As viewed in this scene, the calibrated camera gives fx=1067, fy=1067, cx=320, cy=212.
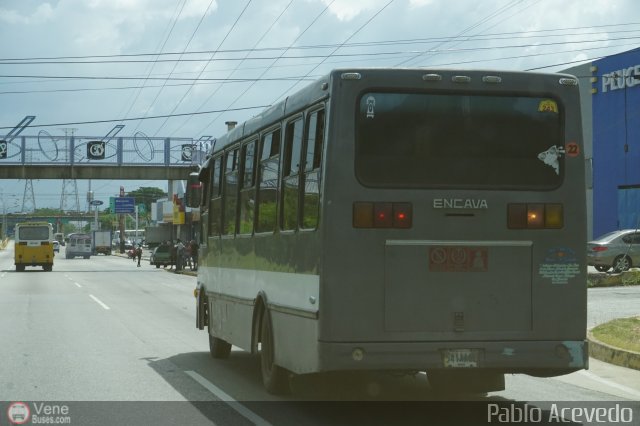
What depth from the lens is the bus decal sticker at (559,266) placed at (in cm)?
894

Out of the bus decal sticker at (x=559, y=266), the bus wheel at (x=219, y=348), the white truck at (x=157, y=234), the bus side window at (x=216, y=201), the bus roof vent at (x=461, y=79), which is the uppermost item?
the white truck at (x=157, y=234)

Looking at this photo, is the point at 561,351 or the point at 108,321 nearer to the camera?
the point at 561,351

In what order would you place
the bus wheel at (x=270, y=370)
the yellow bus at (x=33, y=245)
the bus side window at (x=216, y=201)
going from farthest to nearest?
the yellow bus at (x=33, y=245) < the bus side window at (x=216, y=201) < the bus wheel at (x=270, y=370)

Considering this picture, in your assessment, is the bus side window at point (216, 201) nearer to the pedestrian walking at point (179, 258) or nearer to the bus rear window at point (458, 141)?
the bus rear window at point (458, 141)

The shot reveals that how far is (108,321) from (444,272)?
45.3 ft

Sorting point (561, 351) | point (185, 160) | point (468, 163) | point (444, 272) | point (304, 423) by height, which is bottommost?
point (304, 423)

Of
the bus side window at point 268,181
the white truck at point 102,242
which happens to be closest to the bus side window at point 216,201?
the bus side window at point 268,181

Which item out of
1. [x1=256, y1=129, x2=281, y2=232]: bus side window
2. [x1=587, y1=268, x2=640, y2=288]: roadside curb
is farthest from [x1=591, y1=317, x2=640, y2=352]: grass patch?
[x1=587, y1=268, x2=640, y2=288]: roadside curb

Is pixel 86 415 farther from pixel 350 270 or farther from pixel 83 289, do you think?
pixel 83 289

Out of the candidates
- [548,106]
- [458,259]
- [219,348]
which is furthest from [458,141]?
[219,348]

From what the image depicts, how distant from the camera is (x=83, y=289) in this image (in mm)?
35969

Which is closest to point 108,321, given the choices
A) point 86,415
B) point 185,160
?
point 86,415

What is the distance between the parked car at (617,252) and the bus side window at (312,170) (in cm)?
2718

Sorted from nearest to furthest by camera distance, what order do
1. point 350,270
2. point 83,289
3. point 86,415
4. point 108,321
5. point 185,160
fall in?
1. point 350,270
2. point 86,415
3. point 108,321
4. point 83,289
5. point 185,160
